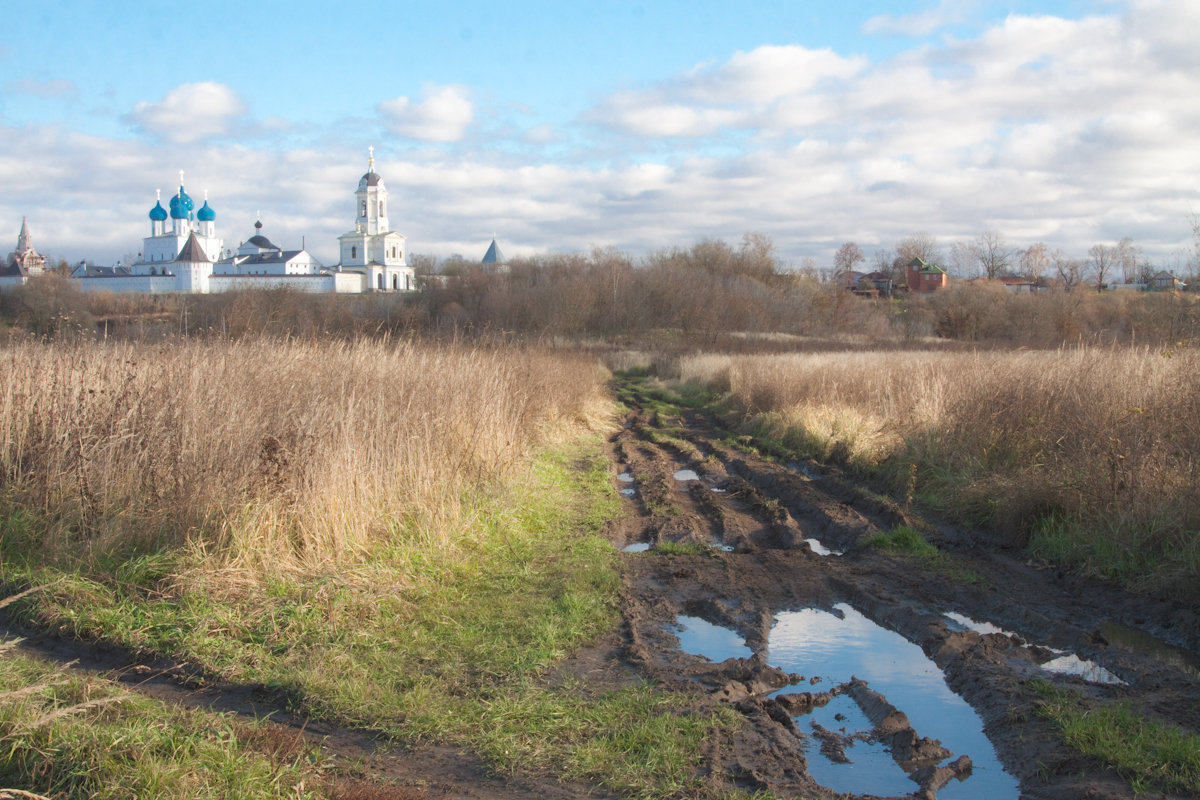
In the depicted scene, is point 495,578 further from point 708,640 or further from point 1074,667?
point 1074,667

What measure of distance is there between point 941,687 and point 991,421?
6.85 meters

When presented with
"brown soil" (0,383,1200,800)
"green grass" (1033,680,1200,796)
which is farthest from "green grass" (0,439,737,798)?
"green grass" (1033,680,1200,796)

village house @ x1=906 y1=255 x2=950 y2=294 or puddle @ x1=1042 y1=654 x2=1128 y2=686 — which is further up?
village house @ x1=906 y1=255 x2=950 y2=294

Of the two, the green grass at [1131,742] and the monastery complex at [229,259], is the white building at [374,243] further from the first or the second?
the green grass at [1131,742]

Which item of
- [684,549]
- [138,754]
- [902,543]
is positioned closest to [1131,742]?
[902,543]

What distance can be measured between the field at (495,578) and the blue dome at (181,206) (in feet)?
368

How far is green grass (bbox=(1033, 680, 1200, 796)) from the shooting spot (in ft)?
11.9

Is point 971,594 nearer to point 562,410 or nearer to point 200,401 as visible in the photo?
point 200,401

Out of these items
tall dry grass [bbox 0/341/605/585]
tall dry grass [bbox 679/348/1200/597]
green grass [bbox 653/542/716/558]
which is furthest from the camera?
green grass [bbox 653/542/716/558]

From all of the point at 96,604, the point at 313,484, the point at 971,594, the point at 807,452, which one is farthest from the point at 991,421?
the point at 96,604

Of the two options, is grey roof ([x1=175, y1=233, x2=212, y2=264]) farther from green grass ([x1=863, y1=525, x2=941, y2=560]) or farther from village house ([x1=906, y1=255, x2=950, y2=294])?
green grass ([x1=863, y1=525, x2=941, y2=560])

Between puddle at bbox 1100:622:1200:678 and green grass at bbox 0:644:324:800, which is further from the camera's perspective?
puddle at bbox 1100:622:1200:678

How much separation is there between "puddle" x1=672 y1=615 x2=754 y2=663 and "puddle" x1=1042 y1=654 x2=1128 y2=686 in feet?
6.46

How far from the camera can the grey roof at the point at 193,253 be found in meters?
98.9
